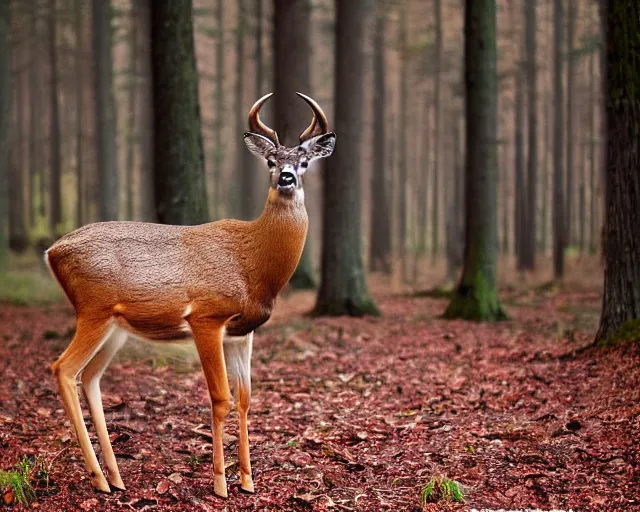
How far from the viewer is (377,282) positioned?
24.4 meters

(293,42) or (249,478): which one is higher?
(293,42)

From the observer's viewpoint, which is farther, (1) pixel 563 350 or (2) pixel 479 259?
(2) pixel 479 259

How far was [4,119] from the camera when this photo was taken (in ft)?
68.2

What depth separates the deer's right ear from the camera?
4938 mm

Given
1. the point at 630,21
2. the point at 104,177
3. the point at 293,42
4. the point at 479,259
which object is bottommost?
the point at 479,259

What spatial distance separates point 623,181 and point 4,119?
17.6m

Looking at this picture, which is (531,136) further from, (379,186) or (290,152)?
(290,152)

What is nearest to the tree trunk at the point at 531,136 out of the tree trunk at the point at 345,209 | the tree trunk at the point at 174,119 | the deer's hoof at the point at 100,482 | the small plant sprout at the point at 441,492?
the tree trunk at the point at 345,209

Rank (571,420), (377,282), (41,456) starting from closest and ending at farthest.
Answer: (41,456) < (571,420) < (377,282)

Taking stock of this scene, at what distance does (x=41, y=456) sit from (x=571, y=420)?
4563 mm

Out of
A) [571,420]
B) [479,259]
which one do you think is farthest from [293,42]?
[571,420]

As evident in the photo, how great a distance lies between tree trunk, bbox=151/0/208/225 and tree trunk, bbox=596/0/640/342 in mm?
5187

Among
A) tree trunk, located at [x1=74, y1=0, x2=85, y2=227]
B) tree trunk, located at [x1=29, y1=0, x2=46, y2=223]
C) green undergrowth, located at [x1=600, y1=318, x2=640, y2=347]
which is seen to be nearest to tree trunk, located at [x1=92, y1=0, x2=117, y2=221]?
tree trunk, located at [x1=74, y1=0, x2=85, y2=227]

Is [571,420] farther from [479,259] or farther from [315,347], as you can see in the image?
[479,259]
